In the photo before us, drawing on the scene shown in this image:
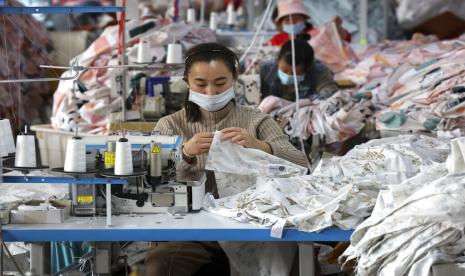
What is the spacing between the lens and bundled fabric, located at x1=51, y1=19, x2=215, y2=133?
574cm

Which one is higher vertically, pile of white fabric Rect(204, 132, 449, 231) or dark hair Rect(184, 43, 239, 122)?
dark hair Rect(184, 43, 239, 122)

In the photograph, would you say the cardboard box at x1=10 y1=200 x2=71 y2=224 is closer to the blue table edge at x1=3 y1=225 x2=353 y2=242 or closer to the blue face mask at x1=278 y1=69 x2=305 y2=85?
the blue table edge at x1=3 y1=225 x2=353 y2=242

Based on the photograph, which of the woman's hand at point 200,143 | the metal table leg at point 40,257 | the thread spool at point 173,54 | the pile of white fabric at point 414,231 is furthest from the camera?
the thread spool at point 173,54

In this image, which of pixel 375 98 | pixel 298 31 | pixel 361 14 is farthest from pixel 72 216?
pixel 361 14

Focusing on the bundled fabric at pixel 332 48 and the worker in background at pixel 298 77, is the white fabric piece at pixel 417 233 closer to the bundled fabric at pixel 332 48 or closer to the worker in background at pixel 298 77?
the worker in background at pixel 298 77

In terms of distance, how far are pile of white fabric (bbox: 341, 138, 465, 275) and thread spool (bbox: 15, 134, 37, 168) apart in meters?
1.13

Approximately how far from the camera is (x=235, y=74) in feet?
12.2

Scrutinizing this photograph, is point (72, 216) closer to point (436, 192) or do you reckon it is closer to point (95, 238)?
point (95, 238)

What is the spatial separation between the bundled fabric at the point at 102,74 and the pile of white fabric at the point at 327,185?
2.36 metres

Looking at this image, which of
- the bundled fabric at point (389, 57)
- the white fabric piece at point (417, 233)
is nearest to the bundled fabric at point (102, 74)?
the bundled fabric at point (389, 57)

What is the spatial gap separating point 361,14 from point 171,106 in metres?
5.14

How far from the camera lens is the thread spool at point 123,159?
2.92 meters

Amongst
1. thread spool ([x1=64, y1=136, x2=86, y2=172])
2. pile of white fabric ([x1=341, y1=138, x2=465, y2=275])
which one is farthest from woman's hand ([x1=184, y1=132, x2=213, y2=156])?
pile of white fabric ([x1=341, y1=138, x2=465, y2=275])

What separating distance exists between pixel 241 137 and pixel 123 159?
63cm
